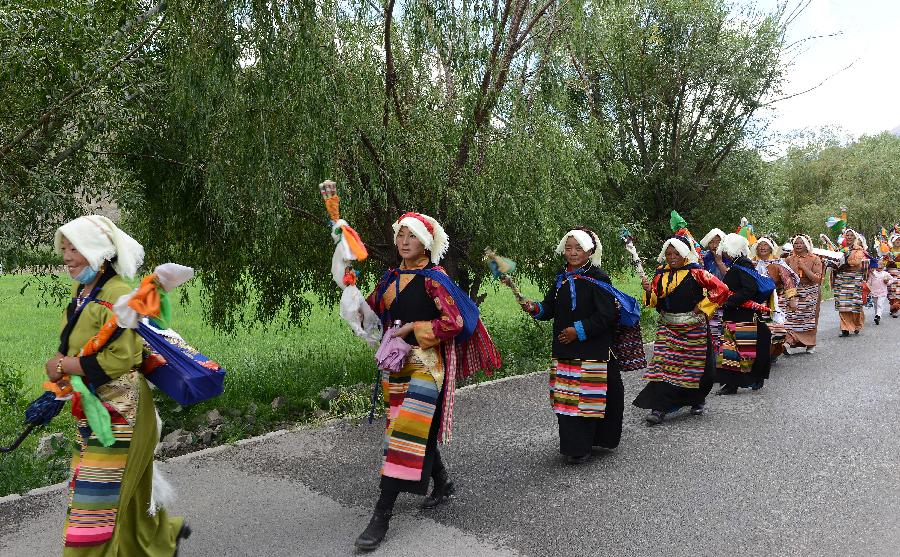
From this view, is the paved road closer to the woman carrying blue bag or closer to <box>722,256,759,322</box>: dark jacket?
the woman carrying blue bag

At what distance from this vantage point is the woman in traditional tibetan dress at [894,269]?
51.3 feet

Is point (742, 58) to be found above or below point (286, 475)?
above

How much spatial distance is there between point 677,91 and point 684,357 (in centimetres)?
921

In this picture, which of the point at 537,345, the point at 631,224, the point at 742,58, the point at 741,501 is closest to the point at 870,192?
the point at 742,58

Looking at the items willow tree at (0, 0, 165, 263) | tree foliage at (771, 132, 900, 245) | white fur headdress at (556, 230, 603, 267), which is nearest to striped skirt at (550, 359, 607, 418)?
white fur headdress at (556, 230, 603, 267)

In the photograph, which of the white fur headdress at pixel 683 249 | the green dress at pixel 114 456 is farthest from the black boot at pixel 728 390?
the green dress at pixel 114 456

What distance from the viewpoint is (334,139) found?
6547mm

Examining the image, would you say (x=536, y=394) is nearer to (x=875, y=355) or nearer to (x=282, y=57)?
(x=282, y=57)

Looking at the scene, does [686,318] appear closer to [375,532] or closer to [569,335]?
[569,335]

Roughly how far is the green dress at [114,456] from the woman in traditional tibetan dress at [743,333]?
21.0ft

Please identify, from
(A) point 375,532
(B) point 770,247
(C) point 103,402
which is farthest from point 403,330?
(B) point 770,247

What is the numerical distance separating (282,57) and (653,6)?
10.0 m

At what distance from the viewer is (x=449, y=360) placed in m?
4.49

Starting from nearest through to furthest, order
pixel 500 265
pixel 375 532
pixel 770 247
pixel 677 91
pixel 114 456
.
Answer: pixel 114 456 < pixel 375 532 < pixel 500 265 < pixel 770 247 < pixel 677 91
